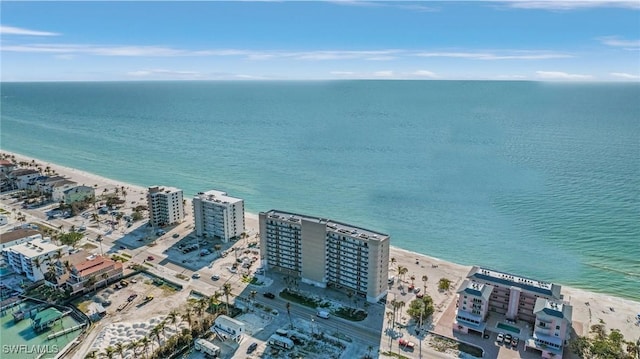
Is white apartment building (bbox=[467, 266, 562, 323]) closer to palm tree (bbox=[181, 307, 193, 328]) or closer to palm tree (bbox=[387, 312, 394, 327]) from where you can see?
palm tree (bbox=[387, 312, 394, 327])

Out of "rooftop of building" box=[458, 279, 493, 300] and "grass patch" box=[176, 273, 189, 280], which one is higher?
"rooftop of building" box=[458, 279, 493, 300]

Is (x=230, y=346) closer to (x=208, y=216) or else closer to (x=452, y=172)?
(x=208, y=216)

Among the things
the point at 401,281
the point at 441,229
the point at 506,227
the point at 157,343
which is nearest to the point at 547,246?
the point at 506,227

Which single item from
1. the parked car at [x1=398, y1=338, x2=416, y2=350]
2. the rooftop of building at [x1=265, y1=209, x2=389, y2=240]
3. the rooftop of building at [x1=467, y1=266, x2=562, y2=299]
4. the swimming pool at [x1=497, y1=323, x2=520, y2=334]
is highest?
the rooftop of building at [x1=265, y1=209, x2=389, y2=240]

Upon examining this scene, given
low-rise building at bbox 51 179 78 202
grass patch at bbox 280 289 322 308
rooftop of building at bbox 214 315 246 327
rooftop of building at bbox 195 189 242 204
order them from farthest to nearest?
low-rise building at bbox 51 179 78 202, rooftop of building at bbox 195 189 242 204, grass patch at bbox 280 289 322 308, rooftop of building at bbox 214 315 246 327

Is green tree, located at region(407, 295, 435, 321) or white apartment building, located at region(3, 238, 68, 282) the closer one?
green tree, located at region(407, 295, 435, 321)

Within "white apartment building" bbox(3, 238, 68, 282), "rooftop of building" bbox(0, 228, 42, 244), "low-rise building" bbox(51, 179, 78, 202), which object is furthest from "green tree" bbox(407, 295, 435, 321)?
"low-rise building" bbox(51, 179, 78, 202)

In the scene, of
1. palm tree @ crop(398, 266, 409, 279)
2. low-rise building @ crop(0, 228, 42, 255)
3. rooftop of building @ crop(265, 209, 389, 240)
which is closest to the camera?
rooftop of building @ crop(265, 209, 389, 240)
